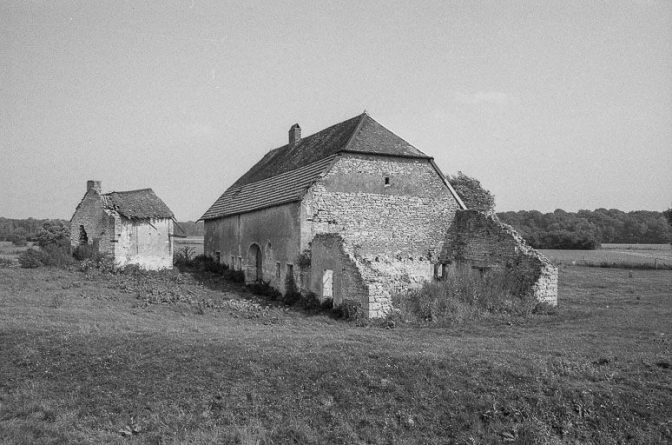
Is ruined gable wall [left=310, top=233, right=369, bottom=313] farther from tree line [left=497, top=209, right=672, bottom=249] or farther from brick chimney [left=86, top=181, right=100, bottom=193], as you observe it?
tree line [left=497, top=209, right=672, bottom=249]

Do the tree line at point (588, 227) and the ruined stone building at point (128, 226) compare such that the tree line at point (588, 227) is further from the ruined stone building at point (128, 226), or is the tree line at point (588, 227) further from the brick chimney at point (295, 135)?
the ruined stone building at point (128, 226)

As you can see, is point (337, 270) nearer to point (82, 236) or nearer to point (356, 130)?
point (356, 130)

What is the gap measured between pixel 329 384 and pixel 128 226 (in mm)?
17987

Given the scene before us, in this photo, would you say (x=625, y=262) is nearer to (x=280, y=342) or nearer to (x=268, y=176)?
(x=268, y=176)

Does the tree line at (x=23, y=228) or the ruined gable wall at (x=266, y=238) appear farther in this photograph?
the tree line at (x=23, y=228)

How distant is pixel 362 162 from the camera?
1906cm

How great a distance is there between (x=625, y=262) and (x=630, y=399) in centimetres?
3658

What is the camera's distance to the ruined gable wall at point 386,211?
18.4 meters

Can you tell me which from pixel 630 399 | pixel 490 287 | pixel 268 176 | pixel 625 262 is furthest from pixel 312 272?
pixel 625 262

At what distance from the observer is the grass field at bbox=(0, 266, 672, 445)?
7.50m

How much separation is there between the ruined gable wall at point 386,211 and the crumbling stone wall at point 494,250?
1.92 feet

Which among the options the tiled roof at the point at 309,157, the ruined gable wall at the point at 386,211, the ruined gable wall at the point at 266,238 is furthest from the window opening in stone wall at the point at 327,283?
the tiled roof at the point at 309,157

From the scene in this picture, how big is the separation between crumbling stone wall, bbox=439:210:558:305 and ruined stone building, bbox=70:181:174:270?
46.2 ft

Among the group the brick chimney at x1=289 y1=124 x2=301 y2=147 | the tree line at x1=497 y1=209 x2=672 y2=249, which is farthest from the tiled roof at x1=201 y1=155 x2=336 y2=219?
the tree line at x1=497 y1=209 x2=672 y2=249
